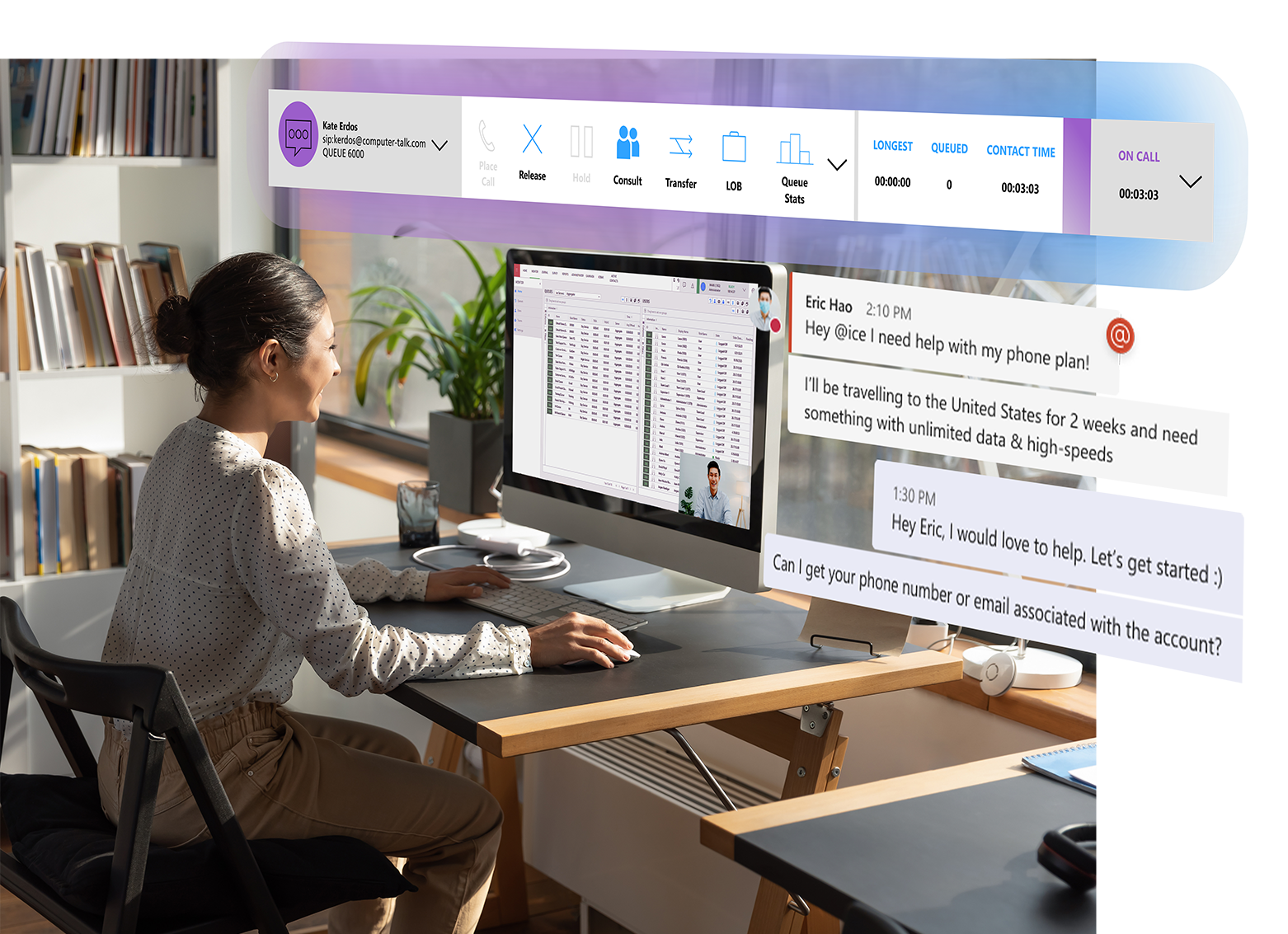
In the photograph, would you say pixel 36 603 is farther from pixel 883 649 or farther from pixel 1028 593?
pixel 1028 593

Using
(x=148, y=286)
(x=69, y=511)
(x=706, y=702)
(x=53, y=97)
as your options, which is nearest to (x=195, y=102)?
(x=53, y=97)

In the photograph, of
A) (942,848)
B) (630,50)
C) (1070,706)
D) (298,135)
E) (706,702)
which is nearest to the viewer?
(942,848)

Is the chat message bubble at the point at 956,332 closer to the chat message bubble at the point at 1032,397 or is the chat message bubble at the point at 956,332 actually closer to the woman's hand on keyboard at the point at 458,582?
the chat message bubble at the point at 1032,397

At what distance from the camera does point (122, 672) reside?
1.38 meters

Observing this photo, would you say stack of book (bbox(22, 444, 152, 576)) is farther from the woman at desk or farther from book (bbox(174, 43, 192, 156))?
the woman at desk

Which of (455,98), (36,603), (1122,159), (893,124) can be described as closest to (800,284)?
(893,124)

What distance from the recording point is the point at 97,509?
2.68 metres

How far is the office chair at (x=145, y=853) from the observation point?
1.40m

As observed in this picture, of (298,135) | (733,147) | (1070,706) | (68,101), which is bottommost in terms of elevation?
(1070,706)

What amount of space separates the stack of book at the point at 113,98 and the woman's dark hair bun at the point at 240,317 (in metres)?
1.04

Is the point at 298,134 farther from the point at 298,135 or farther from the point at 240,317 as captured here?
the point at 240,317

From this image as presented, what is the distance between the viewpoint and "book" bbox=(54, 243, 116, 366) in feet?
8.63

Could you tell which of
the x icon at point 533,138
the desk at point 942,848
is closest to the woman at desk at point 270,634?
the x icon at point 533,138

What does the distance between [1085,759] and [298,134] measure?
1544 mm
